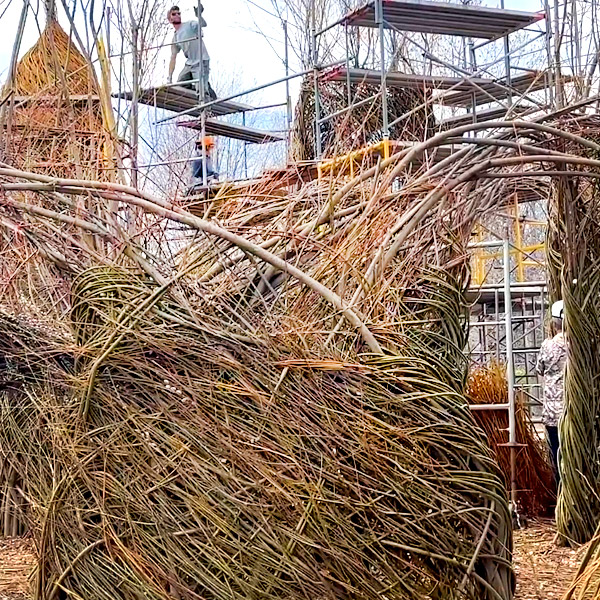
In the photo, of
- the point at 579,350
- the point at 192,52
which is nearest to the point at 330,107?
the point at 192,52

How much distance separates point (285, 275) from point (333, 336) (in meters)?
0.44

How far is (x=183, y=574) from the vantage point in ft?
12.0

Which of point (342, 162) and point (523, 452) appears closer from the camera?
point (342, 162)

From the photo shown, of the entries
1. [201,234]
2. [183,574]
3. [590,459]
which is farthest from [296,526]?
[590,459]

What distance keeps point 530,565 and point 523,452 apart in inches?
70.3

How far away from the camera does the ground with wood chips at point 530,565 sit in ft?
18.1

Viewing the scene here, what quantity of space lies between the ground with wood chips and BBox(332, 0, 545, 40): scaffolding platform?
14.2 ft

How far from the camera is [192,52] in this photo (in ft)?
35.5

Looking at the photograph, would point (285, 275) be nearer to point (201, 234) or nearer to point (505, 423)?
Answer: point (201, 234)

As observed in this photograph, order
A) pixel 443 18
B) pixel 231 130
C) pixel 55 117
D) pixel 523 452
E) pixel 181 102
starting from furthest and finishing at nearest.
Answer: pixel 231 130 → pixel 181 102 → pixel 443 18 → pixel 523 452 → pixel 55 117

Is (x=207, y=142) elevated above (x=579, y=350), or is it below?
above

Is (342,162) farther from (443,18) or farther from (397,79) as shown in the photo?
(397,79)

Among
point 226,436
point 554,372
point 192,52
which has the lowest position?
point 554,372

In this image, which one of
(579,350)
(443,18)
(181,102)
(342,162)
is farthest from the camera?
(181,102)
